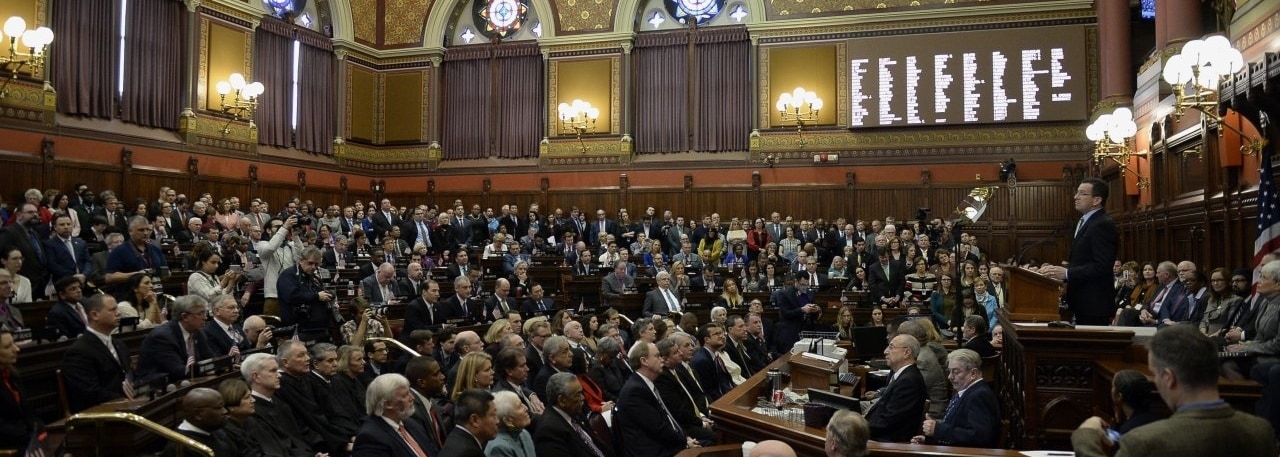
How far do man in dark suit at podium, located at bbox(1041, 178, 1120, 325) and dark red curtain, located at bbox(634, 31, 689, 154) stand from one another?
14580 millimetres

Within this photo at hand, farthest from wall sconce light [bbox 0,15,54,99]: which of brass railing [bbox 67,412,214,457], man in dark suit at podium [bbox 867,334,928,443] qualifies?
man in dark suit at podium [bbox 867,334,928,443]

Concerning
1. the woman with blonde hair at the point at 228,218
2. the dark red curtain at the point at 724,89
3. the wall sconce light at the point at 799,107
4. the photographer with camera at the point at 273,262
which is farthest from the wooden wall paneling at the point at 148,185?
the wall sconce light at the point at 799,107

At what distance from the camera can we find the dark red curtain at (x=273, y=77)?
17797 mm

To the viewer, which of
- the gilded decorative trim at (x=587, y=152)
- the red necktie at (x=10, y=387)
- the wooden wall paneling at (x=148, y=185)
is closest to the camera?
the red necktie at (x=10, y=387)

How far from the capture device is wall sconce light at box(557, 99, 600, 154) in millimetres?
19438

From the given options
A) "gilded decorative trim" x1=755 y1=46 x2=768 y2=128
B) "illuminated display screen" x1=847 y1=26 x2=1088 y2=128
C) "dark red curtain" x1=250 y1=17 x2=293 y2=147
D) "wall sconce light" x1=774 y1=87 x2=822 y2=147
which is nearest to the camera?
"illuminated display screen" x1=847 y1=26 x2=1088 y2=128

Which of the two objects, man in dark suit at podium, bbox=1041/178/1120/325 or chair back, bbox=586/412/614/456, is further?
chair back, bbox=586/412/614/456

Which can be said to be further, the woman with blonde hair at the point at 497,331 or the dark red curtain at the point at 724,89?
the dark red curtain at the point at 724,89

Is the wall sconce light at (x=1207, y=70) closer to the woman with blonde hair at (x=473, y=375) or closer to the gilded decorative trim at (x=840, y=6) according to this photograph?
the woman with blonde hair at (x=473, y=375)

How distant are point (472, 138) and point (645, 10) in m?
4.86

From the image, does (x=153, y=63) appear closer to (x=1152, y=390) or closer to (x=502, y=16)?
(x=502, y=16)

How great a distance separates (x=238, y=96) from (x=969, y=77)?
45.2ft

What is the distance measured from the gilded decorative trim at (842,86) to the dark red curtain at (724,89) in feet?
6.01

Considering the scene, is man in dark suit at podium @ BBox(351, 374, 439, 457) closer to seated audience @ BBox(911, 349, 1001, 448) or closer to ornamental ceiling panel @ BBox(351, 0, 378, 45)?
seated audience @ BBox(911, 349, 1001, 448)
